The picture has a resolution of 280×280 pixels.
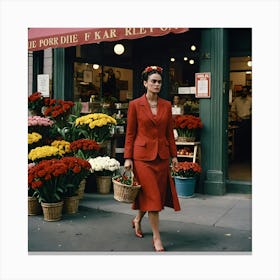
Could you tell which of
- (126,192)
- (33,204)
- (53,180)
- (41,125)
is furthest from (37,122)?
(126,192)

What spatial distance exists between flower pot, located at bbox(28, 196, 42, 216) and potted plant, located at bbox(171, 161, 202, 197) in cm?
246

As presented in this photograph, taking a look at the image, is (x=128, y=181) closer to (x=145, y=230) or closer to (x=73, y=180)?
(x=145, y=230)

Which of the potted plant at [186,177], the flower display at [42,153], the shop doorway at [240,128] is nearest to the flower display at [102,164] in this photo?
the flower display at [42,153]

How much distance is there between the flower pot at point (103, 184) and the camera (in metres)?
8.40

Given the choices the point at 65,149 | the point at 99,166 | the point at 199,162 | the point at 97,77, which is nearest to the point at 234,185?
the point at 199,162

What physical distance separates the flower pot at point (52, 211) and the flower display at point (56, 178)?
0.08 meters

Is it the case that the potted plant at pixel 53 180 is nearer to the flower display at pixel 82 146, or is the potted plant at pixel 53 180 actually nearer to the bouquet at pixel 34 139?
the flower display at pixel 82 146

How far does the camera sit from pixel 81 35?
27.5 feet

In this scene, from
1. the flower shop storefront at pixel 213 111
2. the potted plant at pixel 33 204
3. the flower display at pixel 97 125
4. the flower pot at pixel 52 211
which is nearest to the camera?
the flower pot at pixel 52 211

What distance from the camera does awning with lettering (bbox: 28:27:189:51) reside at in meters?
7.26

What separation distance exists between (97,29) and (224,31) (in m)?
2.38

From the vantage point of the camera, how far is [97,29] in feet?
26.5

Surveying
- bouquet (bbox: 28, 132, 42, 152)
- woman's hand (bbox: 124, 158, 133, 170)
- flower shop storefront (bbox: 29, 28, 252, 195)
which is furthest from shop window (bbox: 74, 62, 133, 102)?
woman's hand (bbox: 124, 158, 133, 170)

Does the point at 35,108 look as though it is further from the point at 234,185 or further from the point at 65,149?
the point at 234,185
